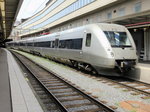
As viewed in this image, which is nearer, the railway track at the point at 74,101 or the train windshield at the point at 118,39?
the railway track at the point at 74,101

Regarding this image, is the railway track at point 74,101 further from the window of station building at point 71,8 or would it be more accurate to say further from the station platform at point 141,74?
the window of station building at point 71,8

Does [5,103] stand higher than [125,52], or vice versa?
[125,52]

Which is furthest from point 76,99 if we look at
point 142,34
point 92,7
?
point 92,7

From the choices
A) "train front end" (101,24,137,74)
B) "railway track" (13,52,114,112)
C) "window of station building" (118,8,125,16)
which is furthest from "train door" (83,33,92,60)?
"window of station building" (118,8,125,16)

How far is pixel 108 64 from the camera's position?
9891 millimetres

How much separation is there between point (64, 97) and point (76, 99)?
1.86 ft

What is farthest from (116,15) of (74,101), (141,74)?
(74,101)

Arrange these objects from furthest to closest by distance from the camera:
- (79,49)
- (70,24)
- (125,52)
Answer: (70,24) → (79,49) → (125,52)

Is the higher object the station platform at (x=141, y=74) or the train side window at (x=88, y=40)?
the train side window at (x=88, y=40)

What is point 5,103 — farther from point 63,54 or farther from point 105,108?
point 63,54

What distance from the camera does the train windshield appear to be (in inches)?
412

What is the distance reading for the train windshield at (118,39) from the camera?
1047 centimetres

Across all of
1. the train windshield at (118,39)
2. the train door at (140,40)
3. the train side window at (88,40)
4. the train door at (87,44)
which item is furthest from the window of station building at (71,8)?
the train windshield at (118,39)

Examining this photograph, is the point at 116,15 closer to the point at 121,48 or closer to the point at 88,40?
the point at 88,40
